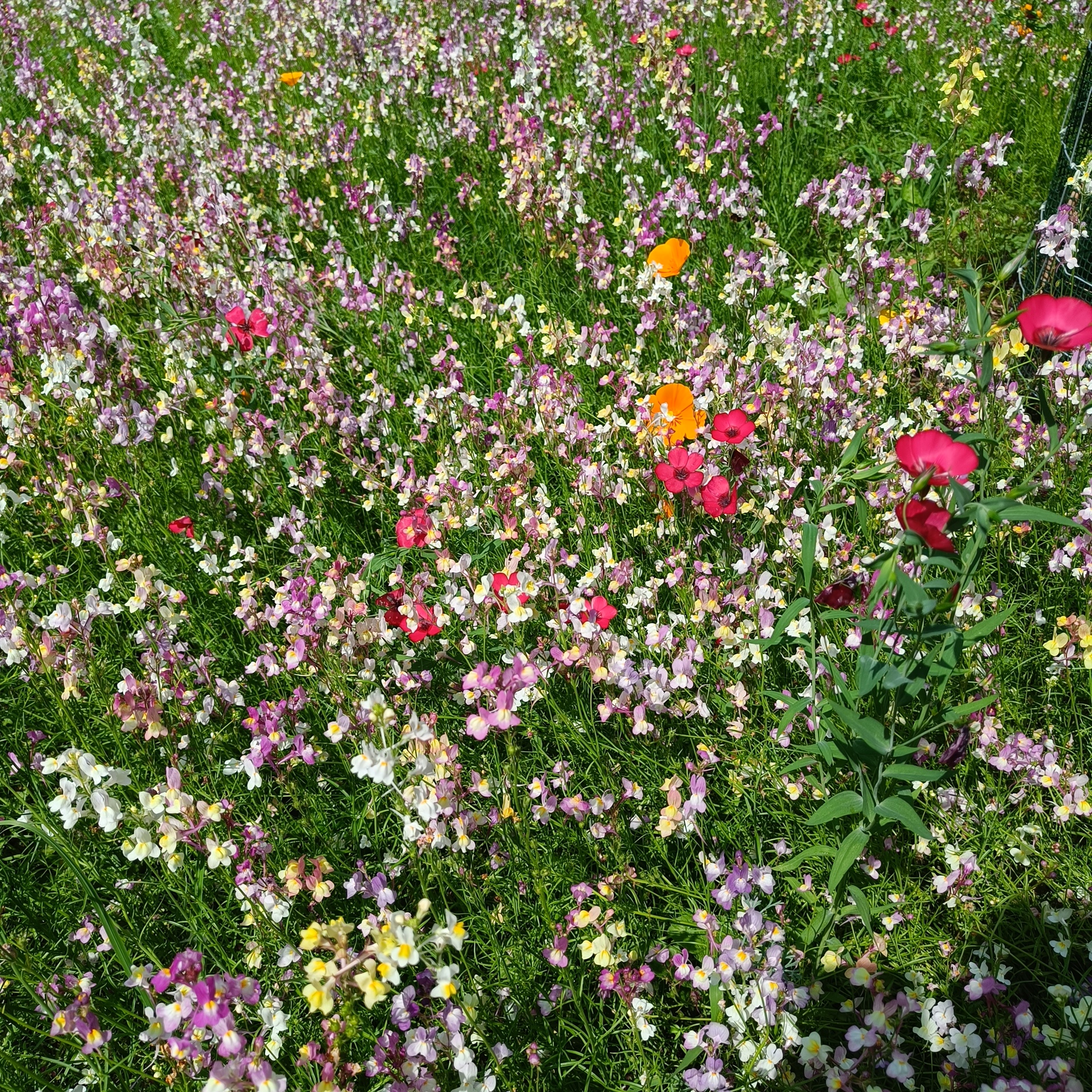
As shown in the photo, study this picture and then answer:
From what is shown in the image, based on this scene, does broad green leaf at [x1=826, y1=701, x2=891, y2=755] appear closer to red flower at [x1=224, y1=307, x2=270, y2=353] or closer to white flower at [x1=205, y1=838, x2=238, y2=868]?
white flower at [x1=205, y1=838, x2=238, y2=868]

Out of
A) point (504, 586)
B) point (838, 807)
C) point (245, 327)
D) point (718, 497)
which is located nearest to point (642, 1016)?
point (838, 807)

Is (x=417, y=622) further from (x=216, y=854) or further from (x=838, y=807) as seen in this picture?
(x=838, y=807)

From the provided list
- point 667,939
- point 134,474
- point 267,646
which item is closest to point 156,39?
point 134,474

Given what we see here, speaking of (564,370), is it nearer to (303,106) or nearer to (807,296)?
(807,296)

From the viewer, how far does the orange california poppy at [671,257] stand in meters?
4.07

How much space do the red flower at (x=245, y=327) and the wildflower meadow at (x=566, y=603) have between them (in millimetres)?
39

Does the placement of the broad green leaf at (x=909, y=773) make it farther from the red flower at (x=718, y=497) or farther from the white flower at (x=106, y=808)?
the white flower at (x=106, y=808)

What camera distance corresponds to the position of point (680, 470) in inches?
115

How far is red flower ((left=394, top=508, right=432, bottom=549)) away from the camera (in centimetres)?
306

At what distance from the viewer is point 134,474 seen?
3768 mm

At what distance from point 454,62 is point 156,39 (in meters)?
4.39

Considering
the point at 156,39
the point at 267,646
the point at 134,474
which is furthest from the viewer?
the point at 156,39

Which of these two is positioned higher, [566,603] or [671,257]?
[671,257]

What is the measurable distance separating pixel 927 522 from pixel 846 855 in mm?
849
